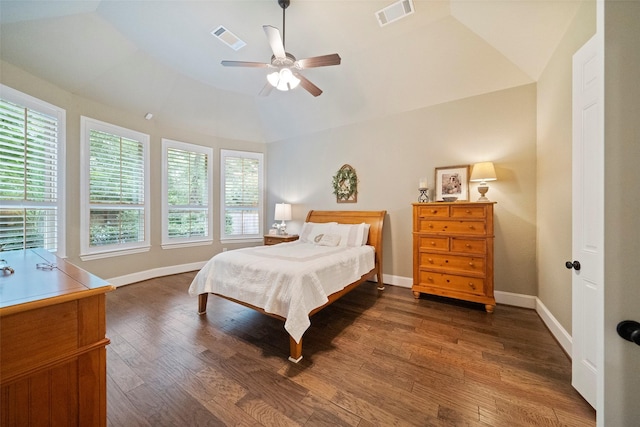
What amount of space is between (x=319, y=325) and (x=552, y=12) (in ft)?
12.3

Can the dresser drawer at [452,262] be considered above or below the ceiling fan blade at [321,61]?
below

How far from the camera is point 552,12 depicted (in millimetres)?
2068

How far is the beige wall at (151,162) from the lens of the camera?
111 inches

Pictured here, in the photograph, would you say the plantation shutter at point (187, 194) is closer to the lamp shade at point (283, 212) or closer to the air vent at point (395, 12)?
the lamp shade at point (283, 212)

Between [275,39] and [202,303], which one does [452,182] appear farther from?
[202,303]

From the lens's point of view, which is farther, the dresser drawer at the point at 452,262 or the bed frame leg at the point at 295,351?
the dresser drawer at the point at 452,262

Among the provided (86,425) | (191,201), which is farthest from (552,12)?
(191,201)

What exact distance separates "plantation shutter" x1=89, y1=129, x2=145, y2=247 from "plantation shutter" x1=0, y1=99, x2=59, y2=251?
1.48ft

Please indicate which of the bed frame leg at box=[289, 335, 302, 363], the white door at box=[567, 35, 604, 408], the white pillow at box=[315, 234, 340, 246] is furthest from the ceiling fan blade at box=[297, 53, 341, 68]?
the bed frame leg at box=[289, 335, 302, 363]

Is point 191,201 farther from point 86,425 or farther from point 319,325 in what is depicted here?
point 86,425

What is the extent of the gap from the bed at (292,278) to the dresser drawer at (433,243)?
72cm

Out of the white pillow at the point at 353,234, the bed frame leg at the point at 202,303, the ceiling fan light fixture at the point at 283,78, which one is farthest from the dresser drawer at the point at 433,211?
the bed frame leg at the point at 202,303

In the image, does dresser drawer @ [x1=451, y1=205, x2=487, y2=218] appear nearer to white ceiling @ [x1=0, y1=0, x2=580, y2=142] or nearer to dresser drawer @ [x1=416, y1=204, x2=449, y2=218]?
dresser drawer @ [x1=416, y1=204, x2=449, y2=218]

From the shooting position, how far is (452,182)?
10.9 feet
